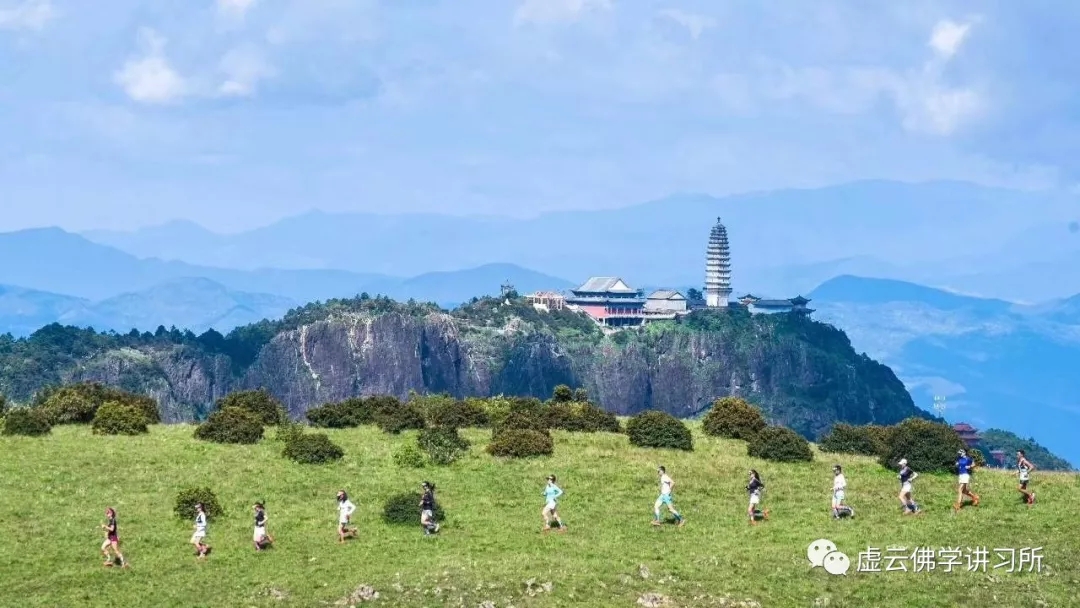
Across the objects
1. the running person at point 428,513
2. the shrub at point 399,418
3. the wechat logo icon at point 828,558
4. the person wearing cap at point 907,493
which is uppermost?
the shrub at point 399,418

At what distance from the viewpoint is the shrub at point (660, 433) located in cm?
6319

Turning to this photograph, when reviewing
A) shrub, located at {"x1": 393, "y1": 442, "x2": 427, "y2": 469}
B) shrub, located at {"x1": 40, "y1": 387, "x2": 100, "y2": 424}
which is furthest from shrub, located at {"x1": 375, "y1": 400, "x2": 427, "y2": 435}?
shrub, located at {"x1": 40, "y1": 387, "x2": 100, "y2": 424}

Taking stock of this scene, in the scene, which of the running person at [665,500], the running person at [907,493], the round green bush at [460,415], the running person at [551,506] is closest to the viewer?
the running person at [551,506]

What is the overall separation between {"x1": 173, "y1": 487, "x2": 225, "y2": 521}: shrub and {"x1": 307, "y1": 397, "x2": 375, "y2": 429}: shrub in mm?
18407

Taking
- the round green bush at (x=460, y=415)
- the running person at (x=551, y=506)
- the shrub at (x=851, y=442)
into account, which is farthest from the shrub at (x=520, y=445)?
the shrub at (x=851, y=442)

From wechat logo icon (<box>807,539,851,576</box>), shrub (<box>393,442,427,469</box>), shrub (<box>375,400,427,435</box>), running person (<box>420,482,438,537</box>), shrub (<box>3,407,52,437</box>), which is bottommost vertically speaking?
wechat logo icon (<box>807,539,851,576</box>)

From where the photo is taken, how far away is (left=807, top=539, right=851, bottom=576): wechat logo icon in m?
44.2

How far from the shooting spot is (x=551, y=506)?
48.7 m

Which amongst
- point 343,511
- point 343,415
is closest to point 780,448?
point 343,415

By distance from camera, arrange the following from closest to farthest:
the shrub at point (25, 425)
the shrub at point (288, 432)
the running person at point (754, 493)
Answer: the running person at point (754, 493)
the shrub at point (288, 432)
the shrub at point (25, 425)

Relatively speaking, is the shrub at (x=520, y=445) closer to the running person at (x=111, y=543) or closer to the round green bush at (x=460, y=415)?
the round green bush at (x=460, y=415)

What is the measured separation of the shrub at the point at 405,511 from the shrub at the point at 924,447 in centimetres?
1919

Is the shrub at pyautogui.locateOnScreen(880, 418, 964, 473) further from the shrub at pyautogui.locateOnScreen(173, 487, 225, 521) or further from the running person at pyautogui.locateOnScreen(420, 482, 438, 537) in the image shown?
the shrub at pyautogui.locateOnScreen(173, 487, 225, 521)

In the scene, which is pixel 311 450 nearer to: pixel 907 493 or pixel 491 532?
pixel 491 532
